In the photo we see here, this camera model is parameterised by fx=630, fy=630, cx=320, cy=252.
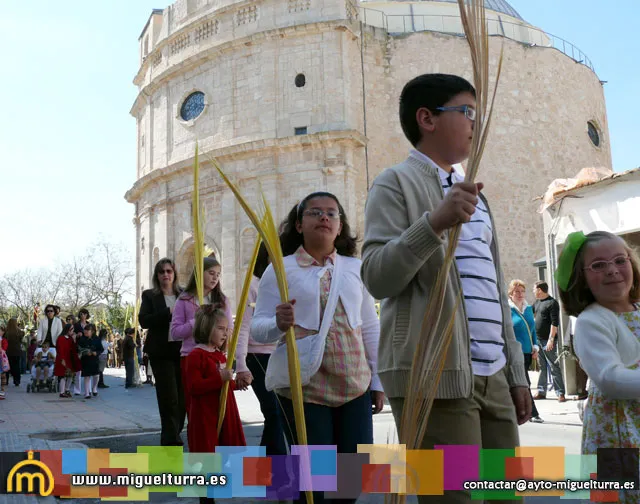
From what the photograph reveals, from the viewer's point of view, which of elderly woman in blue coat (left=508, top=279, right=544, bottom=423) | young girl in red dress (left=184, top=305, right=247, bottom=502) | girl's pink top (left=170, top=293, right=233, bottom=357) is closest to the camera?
young girl in red dress (left=184, top=305, right=247, bottom=502)

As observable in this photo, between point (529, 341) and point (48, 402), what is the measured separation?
29.3 ft

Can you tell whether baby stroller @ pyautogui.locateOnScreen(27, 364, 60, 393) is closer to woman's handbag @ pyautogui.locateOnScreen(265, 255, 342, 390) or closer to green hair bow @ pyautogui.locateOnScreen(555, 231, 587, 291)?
woman's handbag @ pyautogui.locateOnScreen(265, 255, 342, 390)

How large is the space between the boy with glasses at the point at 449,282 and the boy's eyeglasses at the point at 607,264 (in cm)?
47

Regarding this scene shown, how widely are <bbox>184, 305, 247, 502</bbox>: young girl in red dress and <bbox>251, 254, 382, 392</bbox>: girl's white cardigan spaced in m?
0.73

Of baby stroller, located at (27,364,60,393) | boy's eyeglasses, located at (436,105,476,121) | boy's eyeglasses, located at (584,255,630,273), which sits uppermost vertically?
boy's eyeglasses, located at (436,105,476,121)

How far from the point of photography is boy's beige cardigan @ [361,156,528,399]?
76.2 inches

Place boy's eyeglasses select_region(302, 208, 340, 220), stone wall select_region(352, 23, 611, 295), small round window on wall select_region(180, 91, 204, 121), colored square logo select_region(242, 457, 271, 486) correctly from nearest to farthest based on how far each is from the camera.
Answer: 1. boy's eyeglasses select_region(302, 208, 340, 220)
2. colored square logo select_region(242, 457, 271, 486)
3. stone wall select_region(352, 23, 611, 295)
4. small round window on wall select_region(180, 91, 204, 121)

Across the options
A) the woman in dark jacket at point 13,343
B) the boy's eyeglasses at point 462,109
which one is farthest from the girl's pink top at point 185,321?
the woman in dark jacket at point 13,343

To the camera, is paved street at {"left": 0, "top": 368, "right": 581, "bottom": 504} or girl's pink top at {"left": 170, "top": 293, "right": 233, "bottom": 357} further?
paved street at {"left": 0, "top": 368, "right": 581, "bottom": 504}

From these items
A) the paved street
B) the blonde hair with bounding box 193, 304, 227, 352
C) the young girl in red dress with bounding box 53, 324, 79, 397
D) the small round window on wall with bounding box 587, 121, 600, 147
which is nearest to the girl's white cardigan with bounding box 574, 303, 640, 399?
the paved street

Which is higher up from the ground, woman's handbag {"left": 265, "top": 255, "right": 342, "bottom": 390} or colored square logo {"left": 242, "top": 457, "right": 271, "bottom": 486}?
woman's handbag {"left": 265, "top": 255, "right": 342, "bottom": 390}

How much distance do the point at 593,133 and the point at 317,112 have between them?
13.3 metres

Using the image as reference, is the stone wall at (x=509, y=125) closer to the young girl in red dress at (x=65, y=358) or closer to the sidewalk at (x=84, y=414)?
the young girl in red dress at (x=65, y=358)

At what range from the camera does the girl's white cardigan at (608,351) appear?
92.2 inches
